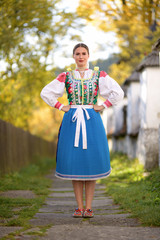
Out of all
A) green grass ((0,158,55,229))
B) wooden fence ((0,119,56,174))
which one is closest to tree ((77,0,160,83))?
wooden fence ((0,119,56,174))

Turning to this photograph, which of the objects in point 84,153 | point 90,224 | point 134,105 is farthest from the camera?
point 134,105

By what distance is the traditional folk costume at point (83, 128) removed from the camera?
447 centimetres

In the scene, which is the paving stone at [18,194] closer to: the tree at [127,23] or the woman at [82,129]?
the woman at [82,129]

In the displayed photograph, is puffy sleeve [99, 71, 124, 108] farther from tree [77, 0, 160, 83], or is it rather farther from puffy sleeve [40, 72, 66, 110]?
tree [77, 0, 160, 83]

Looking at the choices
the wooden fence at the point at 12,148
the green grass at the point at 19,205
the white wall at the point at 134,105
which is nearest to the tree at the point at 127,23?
the white wall at the point at 134,105

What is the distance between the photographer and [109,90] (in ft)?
15.4

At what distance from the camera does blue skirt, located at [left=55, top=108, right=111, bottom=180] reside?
14.6 ft

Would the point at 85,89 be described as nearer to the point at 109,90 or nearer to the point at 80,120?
the point at 109,90

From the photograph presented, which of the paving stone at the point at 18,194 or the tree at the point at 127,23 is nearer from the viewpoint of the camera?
the paving stone at the point at 18,194

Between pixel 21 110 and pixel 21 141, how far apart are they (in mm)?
3551

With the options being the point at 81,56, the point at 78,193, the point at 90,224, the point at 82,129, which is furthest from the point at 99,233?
the point at 81,56

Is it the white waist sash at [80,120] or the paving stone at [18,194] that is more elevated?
the white waist sash at [80,120]

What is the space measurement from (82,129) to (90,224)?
43.6 inches

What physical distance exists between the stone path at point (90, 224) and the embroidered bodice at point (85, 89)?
4.37 ft
